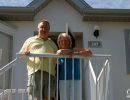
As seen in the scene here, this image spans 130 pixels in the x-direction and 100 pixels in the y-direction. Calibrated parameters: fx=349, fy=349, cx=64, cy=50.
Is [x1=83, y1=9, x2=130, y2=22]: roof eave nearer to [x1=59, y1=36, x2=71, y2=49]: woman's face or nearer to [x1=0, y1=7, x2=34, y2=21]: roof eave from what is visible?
[x1=0, y1=7, x2=34, y2=21]: roof eave

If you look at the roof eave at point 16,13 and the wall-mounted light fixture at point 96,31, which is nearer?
the roof eave at point 16,13

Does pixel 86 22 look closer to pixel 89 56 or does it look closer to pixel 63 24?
pixel 63 24

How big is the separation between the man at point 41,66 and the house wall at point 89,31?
2998 mm

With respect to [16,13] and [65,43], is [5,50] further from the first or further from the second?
[65,43]

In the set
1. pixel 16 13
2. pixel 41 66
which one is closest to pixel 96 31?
pixel 16 13

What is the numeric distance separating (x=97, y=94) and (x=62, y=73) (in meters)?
0.56

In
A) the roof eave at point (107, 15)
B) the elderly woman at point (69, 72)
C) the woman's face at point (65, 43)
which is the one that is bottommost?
the elderly woman at point (69, 72)

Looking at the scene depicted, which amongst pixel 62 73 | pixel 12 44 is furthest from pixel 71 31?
pixel 62 73

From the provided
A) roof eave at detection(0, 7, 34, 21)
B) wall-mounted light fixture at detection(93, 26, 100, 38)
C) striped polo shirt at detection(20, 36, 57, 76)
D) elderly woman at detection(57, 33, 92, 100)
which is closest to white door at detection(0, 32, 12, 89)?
roof eave at detection(0, 7, 34, 21)

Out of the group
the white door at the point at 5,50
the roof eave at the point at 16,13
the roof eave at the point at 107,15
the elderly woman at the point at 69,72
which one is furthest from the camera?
the roof eave at the point at 107,15

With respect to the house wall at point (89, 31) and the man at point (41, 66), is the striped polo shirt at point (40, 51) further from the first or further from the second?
the house wall at point (89, 31)

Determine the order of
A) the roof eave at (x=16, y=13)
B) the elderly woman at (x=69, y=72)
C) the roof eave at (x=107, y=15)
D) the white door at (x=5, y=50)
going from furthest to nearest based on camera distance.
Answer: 1. the roof eave at (x=107, y=15)
2. the roof eave at (x=16, y=13)
3. the white door at (x=5, y=50)
4. the elderly woman at (x=69, y=72)

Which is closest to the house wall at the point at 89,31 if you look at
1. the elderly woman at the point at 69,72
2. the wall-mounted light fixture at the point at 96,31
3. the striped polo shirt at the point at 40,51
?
the wall-mounted light fixture at the point at 96,31

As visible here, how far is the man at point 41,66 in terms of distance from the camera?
15.5 ft
